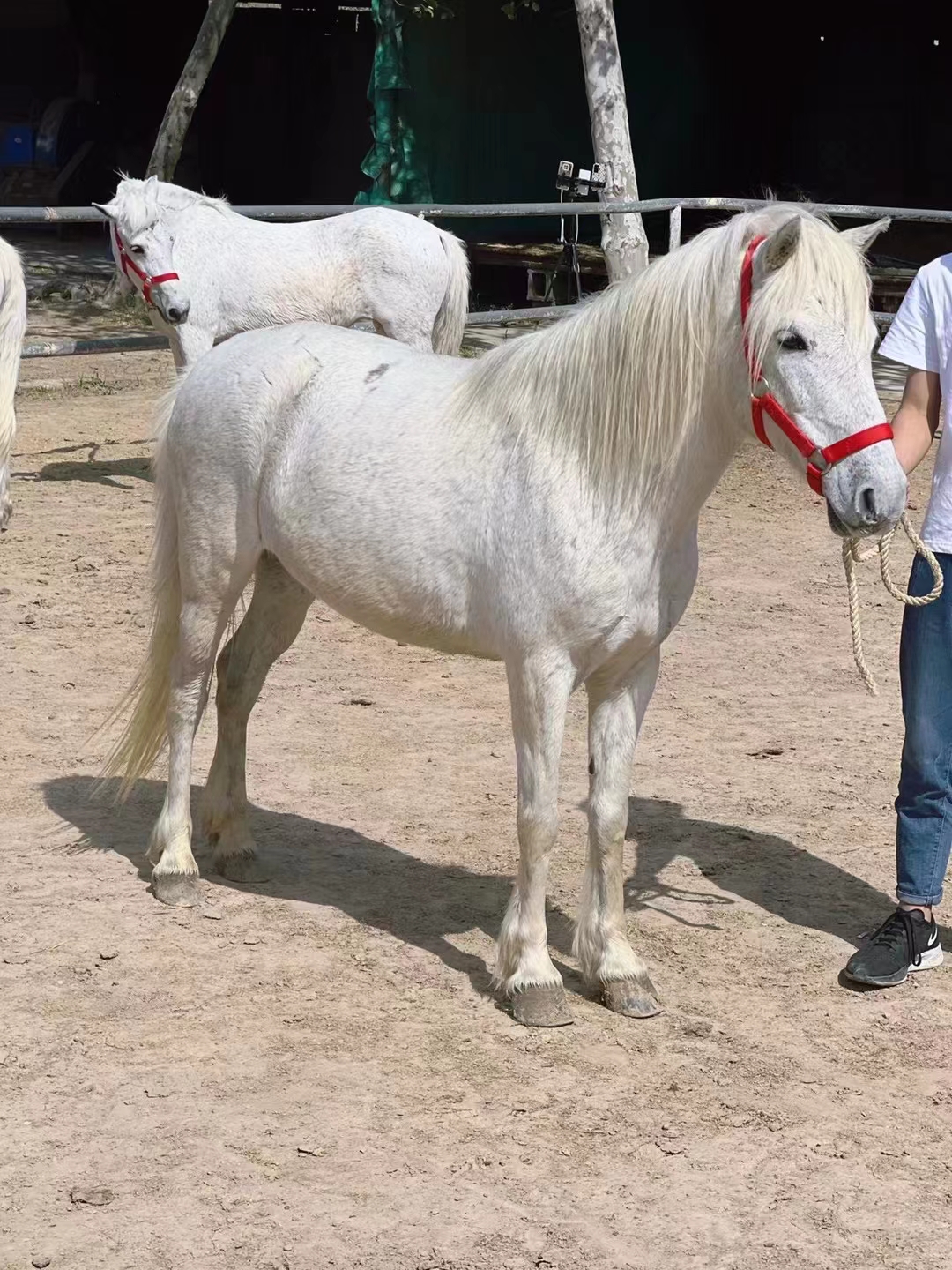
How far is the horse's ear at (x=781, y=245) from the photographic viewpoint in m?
2.82

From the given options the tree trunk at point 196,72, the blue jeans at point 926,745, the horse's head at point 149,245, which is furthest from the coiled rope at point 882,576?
the tree trunk at point 196,72

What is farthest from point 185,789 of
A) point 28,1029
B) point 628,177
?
point 628,177

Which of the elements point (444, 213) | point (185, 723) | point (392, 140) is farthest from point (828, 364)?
point (392, 140)

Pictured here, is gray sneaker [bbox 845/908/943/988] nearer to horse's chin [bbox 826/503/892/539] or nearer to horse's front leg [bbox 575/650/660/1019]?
horse's front leg [bbox 575/650/660/1019]

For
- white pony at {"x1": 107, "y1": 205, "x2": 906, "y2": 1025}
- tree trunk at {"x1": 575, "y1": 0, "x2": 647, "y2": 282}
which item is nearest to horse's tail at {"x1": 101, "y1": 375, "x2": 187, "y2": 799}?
white pony at {"x1": 107, "y1": 205, "x2": 906, "y2": 1025}

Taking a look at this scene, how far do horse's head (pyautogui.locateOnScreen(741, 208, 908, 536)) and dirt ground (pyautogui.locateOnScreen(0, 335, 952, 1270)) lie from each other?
120cm

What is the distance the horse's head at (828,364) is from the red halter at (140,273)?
497 centimetres

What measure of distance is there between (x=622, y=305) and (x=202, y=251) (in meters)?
4.90

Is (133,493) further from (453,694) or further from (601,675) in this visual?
(601,675)

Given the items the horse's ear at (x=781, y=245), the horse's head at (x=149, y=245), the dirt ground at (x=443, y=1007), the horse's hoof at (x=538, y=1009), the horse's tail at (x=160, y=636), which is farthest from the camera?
the horse's head at (x=149, y=245)

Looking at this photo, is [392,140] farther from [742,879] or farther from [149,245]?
[742,879]

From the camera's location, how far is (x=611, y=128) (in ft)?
32.1

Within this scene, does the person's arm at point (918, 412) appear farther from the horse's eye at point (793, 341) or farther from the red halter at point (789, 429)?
the horse's eye at point (793, 341)

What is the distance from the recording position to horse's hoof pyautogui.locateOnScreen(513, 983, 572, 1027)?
3.32m
